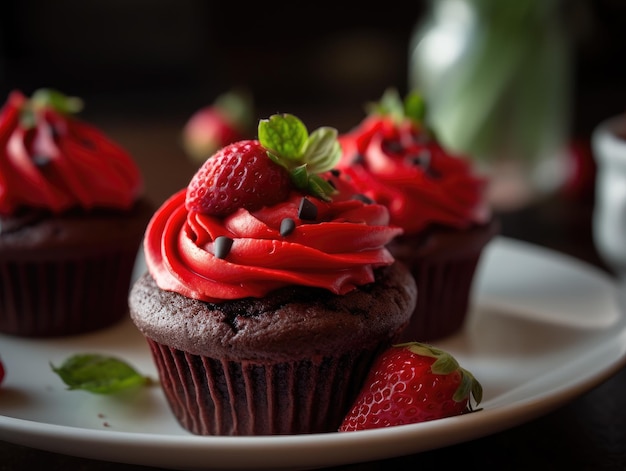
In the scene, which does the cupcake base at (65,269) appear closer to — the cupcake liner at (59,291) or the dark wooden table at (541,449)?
the cupcake liner at (59,291)

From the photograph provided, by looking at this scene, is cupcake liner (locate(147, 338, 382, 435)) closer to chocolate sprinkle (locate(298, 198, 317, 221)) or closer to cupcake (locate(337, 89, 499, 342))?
chocolate sprinkle (locate(298, 198, 317, 221))

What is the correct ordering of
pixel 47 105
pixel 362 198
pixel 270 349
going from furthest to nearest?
pixel 47 105 < pixel 362 198 < pixel 270 349

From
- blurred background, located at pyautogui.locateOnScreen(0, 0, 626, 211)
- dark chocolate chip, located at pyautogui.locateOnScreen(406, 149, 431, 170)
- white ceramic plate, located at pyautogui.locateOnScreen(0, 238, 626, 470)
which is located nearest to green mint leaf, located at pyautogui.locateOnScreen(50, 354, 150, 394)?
white ceramic plate, located at pyautogui.locateOnScreen(0, 238, 626, 470)

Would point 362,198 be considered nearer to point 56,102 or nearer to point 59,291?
point 59,291

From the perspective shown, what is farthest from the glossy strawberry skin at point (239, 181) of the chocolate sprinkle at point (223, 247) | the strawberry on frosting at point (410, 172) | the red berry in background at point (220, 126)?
the red berry in background at point (220, 126)

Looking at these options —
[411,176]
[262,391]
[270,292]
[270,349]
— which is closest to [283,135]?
[270,292]

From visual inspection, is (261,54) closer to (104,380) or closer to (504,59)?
(504,59)
